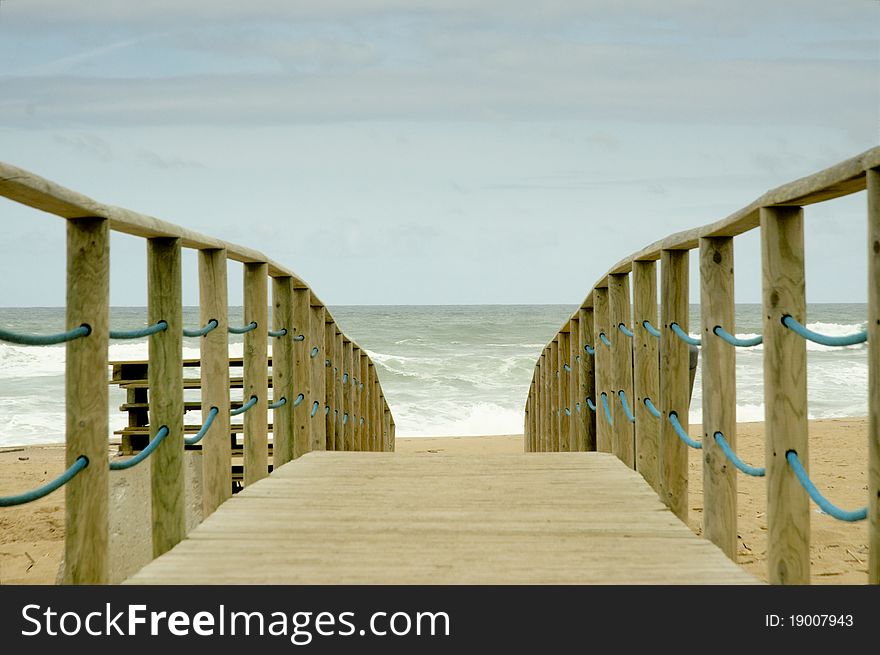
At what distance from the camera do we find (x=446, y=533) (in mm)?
3350

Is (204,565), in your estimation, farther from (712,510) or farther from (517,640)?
(712,510)

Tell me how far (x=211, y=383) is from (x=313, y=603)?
1570mm

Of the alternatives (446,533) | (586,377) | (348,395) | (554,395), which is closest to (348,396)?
(348,395)

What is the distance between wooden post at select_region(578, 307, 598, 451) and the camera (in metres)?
6.29

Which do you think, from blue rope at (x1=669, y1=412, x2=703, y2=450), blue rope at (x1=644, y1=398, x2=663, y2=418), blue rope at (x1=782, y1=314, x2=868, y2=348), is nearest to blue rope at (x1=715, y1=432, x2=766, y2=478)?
blue rope at (x1=669, y1=412, x2=703, y2=450)

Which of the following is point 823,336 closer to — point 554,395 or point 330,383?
point 330,383

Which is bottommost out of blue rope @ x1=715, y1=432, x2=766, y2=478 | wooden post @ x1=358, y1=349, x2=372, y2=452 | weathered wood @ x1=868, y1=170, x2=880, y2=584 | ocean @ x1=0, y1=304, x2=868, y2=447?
ocean @ x1=0, y1=304, x2=868, y2=447

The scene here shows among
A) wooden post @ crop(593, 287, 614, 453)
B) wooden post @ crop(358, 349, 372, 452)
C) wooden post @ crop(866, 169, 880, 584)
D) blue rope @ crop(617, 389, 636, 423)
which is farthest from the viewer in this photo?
wooden post @ crop(358, 349, 372, 452)

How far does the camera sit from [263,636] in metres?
2.24

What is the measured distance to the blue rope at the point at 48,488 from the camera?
86.0 inches

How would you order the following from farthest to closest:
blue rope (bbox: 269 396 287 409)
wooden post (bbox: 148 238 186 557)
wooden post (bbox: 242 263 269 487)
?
blue rope (bbox: 269 396 287 409) → wooden post (bbox: 242 263 269 487) → wooden post (bbox: 148 238 186 557)

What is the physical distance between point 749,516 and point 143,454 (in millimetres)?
6089

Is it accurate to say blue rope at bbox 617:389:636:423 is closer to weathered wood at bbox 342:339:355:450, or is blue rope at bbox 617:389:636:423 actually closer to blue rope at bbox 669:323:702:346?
blue rope at bbox 669:323:702:346

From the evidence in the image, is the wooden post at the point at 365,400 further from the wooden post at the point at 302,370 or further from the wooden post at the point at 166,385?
the wooden post at the point at 166,385
